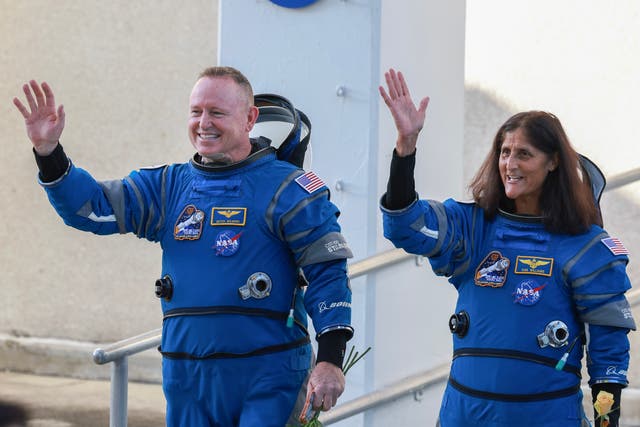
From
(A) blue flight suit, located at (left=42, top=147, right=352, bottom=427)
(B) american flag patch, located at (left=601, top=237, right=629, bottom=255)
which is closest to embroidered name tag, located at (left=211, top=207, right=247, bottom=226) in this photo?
(A) blue flight suit, located at (left=42, top=147, right=352, bottom=427)

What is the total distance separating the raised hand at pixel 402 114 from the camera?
3.17 m

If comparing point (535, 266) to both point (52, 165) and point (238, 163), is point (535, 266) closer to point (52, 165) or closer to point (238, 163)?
point (238, 163)

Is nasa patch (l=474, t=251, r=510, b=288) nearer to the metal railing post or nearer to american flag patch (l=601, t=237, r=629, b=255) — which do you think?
american flag patch (l=601, t=237, r=629, b=255)

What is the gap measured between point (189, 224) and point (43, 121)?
19.3 inches

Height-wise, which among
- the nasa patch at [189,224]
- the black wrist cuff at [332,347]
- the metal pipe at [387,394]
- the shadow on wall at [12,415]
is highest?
the nasa patch at [189,224]

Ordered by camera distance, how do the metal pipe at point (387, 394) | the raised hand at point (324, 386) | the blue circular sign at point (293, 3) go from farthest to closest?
the blue circular sign at point (293, 3)
the metal pipe at point (387, 394)
the raised hand at point (324, 386)

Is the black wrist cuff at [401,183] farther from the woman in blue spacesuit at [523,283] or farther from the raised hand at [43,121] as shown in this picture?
the raised hand at [43,121]

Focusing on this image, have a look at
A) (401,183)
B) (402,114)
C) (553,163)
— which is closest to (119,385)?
(401,183)

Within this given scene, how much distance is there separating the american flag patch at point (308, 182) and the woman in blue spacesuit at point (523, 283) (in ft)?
0.66

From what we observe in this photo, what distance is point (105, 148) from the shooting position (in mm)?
7887

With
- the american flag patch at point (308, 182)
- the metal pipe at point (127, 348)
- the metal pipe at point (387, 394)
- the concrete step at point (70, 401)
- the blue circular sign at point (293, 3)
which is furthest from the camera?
the concrete step at point (70, 401)

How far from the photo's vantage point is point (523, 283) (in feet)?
10.7

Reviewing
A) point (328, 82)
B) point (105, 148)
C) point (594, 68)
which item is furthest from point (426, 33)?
point (105, 148)

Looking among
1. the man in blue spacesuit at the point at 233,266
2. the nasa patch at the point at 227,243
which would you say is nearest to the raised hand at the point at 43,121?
the man in blue spacesuit at the point at 233,266
